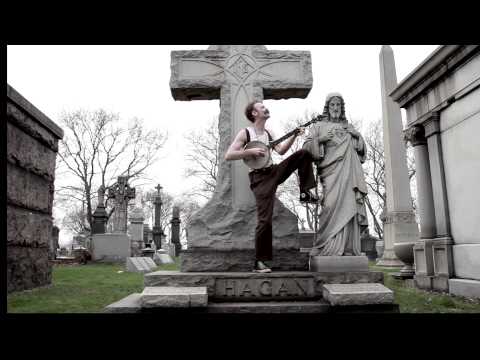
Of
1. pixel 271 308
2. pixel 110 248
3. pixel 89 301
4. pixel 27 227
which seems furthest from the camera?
pixel 110 248

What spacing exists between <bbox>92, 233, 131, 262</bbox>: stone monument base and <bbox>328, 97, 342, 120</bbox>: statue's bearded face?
13860mm

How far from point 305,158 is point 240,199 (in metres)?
1.02

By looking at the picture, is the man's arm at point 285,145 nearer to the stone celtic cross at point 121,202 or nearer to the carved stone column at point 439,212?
the carved stone column at point 439,212

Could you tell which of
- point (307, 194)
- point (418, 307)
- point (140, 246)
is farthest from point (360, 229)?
point (140, 246)

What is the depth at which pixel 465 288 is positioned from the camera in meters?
6.89

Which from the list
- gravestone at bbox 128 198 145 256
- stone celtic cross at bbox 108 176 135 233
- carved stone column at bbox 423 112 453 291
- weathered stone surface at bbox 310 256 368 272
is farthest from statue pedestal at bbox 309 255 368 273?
stone celtic cross at bbox 108 176 135 233

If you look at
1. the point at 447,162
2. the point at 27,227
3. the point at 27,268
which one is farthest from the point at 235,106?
the point at 447,162

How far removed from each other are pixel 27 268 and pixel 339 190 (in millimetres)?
4939

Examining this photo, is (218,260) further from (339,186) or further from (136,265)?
(136,265)

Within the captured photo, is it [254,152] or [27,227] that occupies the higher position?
[254,152]

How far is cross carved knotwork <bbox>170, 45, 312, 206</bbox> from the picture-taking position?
17.3ft

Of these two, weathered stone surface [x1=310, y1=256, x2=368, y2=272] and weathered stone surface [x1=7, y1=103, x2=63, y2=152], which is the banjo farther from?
weathered stone surface [x1=7, y1=103, x2=63, y2=152]

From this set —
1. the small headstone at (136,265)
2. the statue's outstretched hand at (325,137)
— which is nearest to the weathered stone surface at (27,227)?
the statue's outstretched hand at (325,137)
